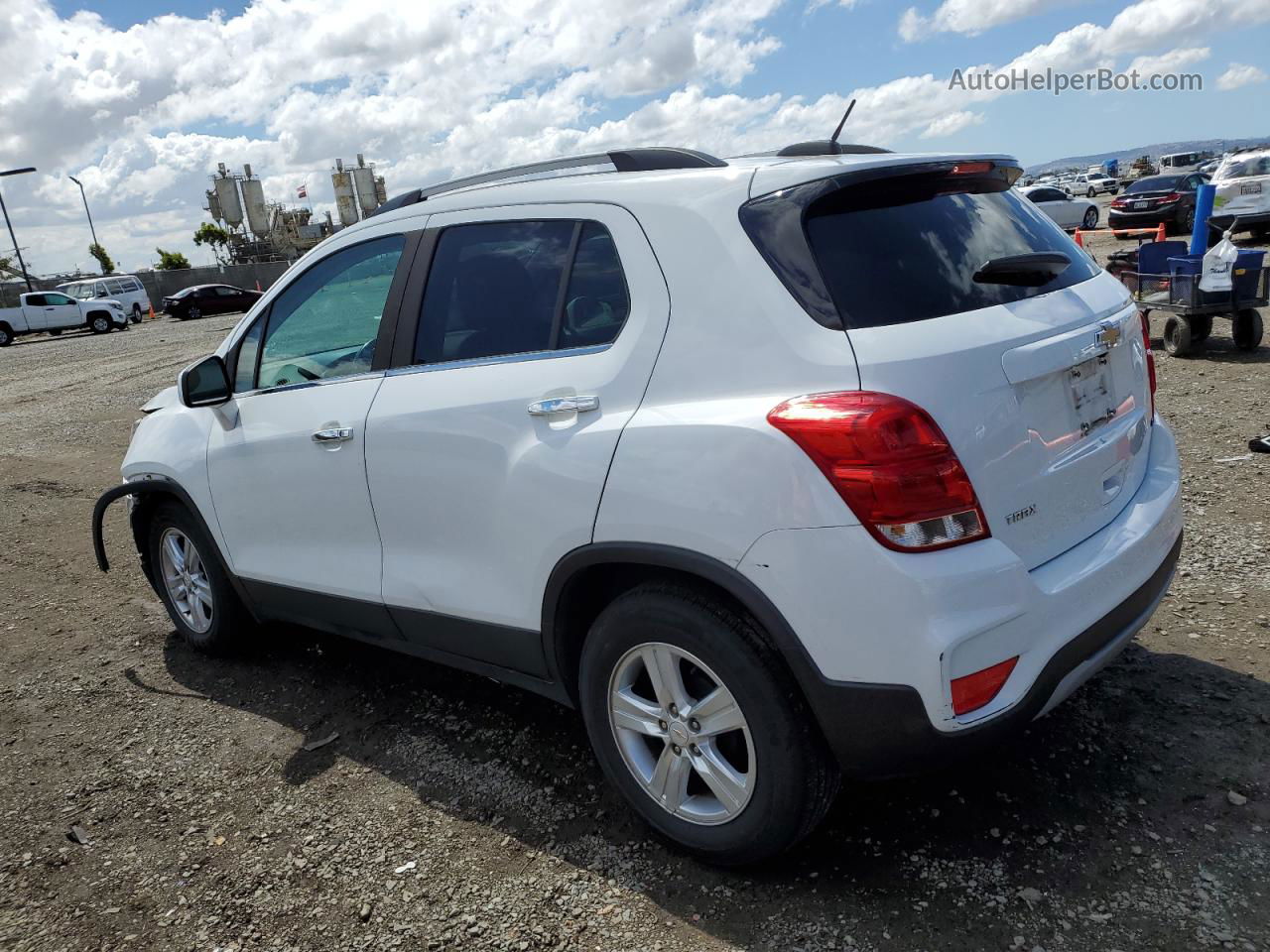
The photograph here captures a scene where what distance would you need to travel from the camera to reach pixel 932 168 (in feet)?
8.76

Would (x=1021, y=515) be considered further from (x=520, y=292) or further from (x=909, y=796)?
(x=520, y=292)

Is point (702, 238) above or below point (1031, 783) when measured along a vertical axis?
above

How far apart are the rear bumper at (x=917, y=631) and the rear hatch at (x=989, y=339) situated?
13 centimetres

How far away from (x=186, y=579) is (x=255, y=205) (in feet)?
326

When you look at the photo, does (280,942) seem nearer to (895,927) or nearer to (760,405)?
(895,927)

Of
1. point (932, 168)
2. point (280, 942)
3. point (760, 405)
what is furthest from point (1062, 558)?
point (280, 942)

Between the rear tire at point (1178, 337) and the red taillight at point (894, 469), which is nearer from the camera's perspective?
the red taillight at point (894, 469)

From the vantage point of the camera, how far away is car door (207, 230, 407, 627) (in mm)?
3469

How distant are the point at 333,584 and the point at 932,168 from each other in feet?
8.08

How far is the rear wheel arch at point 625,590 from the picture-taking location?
2.36 metres

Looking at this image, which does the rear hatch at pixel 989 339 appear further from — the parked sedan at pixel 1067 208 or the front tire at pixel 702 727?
the parked sedan at pixel 1067 208

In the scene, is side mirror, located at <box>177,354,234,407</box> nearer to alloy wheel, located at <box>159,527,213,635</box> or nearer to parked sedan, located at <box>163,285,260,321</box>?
alloy wheel, located at <box>159,527,213,635</box>

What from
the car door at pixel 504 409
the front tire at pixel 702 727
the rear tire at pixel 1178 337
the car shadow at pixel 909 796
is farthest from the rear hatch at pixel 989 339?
the rear tire at pixel 1178 337

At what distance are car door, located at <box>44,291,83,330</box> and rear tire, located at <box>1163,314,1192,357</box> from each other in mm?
35362
